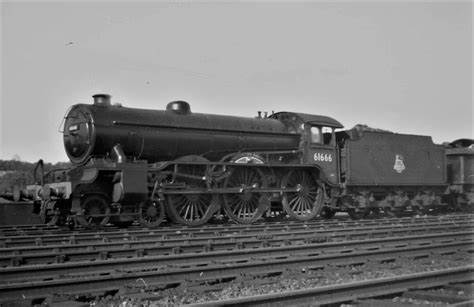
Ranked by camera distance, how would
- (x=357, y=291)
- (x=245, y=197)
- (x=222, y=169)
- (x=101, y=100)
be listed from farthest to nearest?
(x=245, y=197) → (x=222, y=169) → (x=101, y=100) → (x=357, y=291)

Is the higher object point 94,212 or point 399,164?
point 399,164

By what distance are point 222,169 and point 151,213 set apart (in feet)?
7.60

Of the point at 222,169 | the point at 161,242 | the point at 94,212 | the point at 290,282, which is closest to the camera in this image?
the point at 290,282

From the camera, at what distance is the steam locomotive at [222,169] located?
12.2m

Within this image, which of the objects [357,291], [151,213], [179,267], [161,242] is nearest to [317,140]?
[151,213]

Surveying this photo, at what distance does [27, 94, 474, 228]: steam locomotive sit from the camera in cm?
1222

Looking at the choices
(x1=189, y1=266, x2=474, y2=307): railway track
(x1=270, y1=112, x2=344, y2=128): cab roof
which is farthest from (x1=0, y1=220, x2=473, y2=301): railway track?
(x1=270, y1=112, x2=344, y2=128): cab roof

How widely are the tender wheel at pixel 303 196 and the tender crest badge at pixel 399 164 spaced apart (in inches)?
132

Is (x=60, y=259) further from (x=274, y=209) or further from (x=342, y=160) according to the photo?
(x=342, y=160)

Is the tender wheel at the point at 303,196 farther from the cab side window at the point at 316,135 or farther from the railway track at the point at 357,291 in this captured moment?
the railway track at the point at 357,291

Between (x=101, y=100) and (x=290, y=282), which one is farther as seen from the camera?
(x=101, y=100)

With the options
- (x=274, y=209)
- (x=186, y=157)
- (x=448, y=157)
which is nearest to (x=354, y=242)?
(x=186, y=157)

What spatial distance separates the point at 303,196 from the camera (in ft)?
51.0

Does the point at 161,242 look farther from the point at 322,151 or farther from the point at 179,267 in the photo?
the point at 322,151
